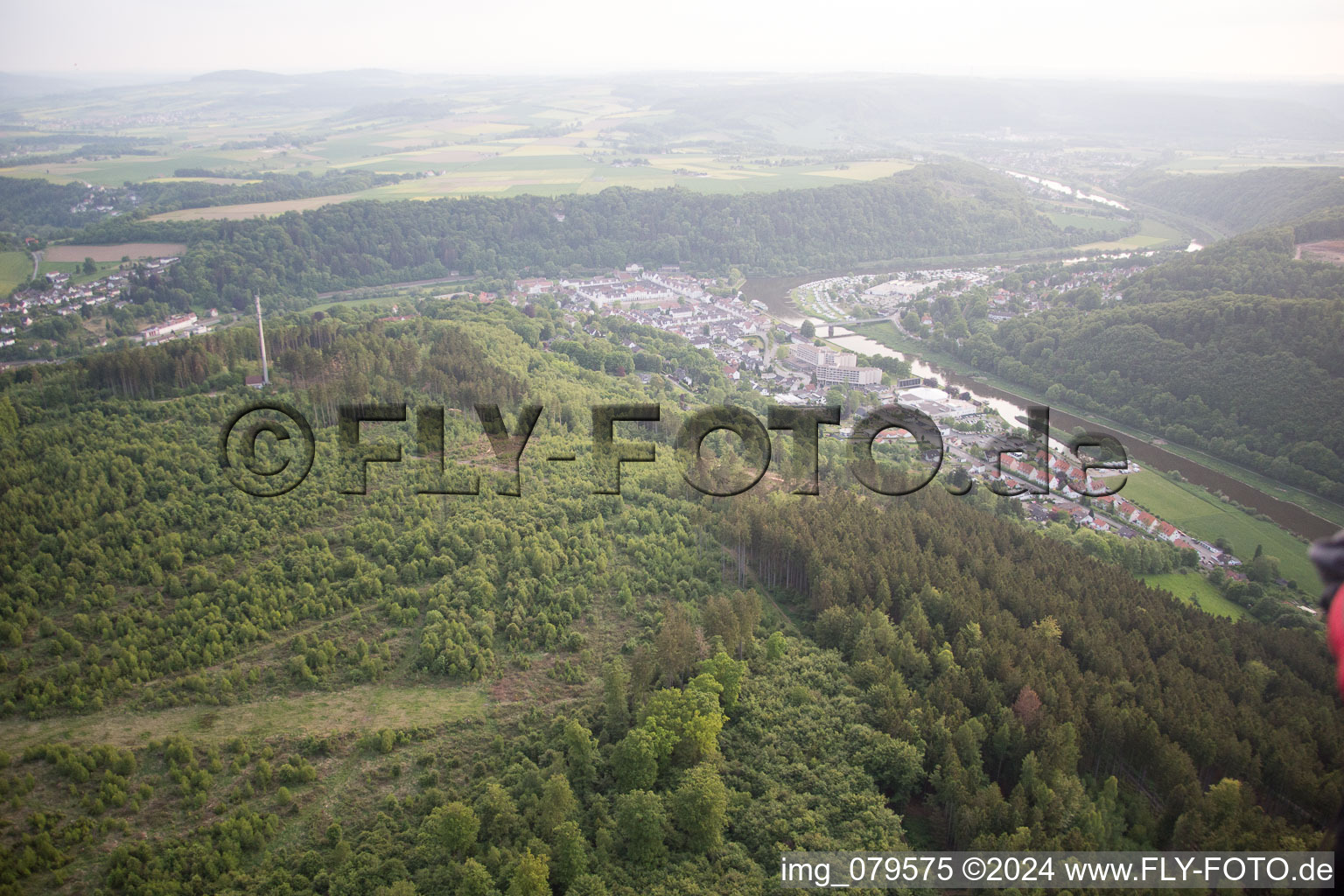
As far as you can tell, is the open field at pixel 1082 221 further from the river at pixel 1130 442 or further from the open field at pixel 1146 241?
the river at pixel 1130 442

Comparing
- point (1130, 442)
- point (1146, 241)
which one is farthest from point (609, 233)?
point (1130, 442)

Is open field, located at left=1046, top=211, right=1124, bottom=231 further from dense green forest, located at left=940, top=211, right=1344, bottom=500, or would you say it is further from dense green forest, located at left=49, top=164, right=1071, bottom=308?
dense green forest, located at left=940, top=211, right=1344, bottom=500

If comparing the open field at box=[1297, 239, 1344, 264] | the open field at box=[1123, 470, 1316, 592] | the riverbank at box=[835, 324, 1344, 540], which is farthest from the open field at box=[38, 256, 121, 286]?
the open field at box=[1297, 239, 1344, 264]

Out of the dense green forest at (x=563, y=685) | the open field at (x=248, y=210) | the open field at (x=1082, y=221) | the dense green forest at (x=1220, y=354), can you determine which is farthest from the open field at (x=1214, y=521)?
the open field at (x=248, y=210)

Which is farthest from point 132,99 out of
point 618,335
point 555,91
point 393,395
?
point 393,395

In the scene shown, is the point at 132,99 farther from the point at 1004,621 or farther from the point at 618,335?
the point at 1004,621

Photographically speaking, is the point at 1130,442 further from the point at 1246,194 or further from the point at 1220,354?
the point at 1246,194
